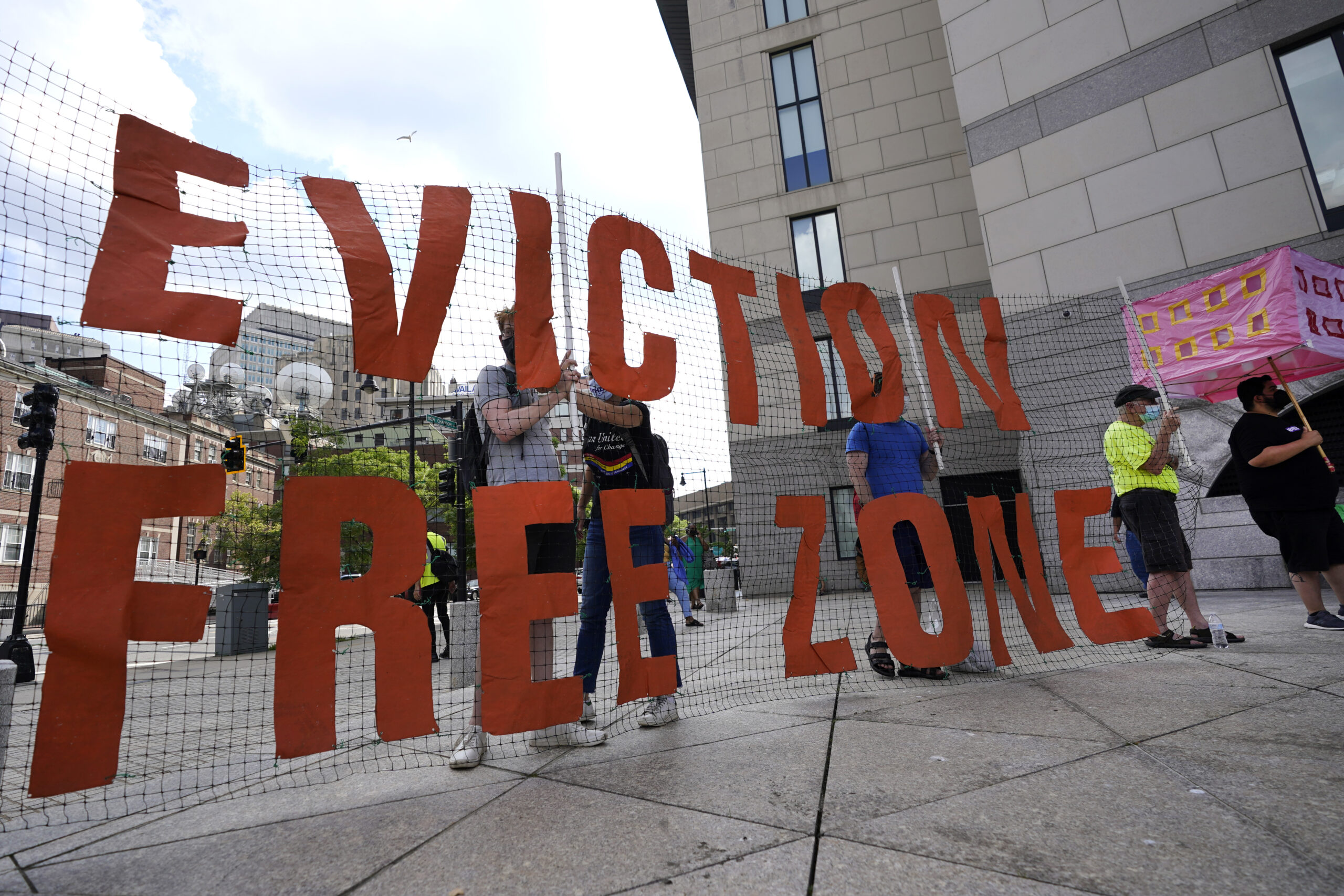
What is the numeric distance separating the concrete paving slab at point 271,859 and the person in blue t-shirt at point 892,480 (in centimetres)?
270

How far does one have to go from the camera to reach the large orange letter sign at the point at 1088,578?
4176mm

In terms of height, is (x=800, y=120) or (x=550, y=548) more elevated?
(x=800, y=120)

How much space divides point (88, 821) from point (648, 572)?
7.50ft

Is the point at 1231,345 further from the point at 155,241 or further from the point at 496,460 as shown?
the point at 155,241

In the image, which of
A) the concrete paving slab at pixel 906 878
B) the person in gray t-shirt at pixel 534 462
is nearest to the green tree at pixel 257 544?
the person in gray t-shirt at pixel 534 462

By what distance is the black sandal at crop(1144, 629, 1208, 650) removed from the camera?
14.2 feet

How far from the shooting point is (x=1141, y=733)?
255 centimetres

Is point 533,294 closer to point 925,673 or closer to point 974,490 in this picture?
point 925,673

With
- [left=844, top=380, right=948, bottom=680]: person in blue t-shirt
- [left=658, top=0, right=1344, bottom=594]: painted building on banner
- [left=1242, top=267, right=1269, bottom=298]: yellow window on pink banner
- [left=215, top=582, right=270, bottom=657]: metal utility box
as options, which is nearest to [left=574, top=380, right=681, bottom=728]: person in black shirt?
[left=844, top=380, right=948, bottom=680]: person in blue t-shirt

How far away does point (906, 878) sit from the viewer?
158cm

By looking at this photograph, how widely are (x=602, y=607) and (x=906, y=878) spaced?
1.92 metres

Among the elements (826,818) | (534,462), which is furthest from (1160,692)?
(534,462)

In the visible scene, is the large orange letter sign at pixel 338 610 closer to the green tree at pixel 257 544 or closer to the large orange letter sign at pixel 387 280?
the large orange letter sign at pixel 387 280

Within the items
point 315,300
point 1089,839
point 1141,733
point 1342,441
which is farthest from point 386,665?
point 1342,441
